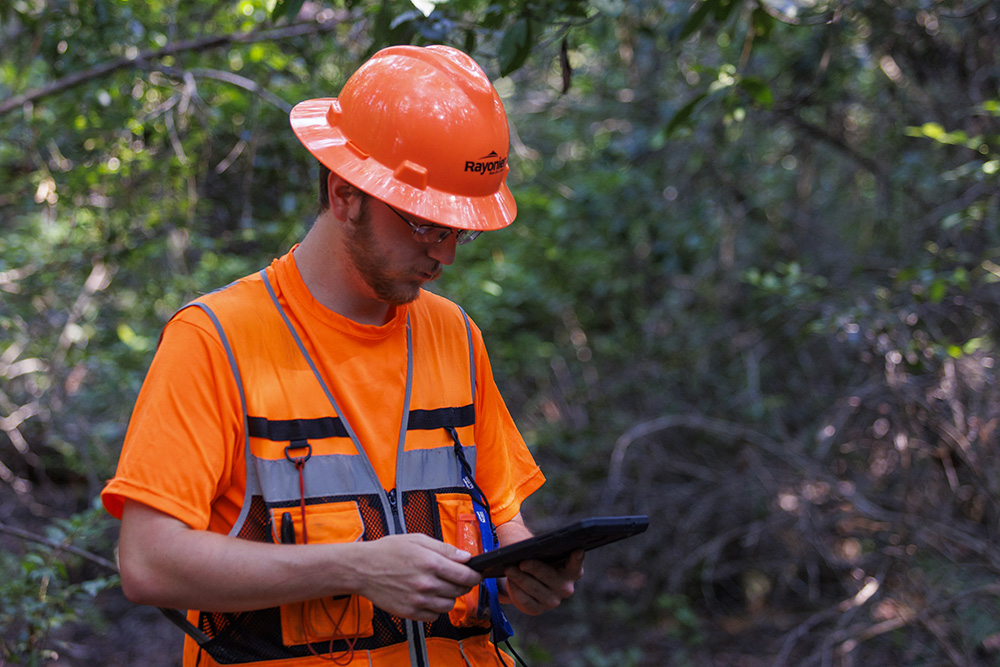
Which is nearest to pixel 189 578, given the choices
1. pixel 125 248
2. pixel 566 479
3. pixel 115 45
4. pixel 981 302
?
pixel 125 248

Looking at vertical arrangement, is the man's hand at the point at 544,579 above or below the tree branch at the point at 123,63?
below

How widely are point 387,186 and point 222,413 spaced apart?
61cm

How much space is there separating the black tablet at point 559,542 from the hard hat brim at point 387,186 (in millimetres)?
720

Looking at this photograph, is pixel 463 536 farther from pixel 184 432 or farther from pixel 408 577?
pixel 184 432

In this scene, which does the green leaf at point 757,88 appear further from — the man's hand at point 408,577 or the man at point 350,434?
the man's hand at point 408,577

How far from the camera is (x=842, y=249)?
7152mm

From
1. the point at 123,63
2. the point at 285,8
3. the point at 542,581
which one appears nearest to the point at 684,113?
the point at 285,8

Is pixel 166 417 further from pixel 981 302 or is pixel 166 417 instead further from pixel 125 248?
pixel 981 302

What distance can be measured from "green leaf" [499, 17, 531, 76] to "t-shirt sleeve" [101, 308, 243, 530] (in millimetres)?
1474

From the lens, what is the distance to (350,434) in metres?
1.73

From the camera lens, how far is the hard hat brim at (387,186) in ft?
5.77

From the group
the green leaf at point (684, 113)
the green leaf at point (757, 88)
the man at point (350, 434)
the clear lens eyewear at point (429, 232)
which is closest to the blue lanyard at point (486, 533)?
the man at point (350, 434)

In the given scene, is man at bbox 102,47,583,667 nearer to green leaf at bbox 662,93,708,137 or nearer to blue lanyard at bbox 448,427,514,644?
blue lanyard at bbox 448,427,514,644

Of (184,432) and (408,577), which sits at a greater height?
(184,432)
